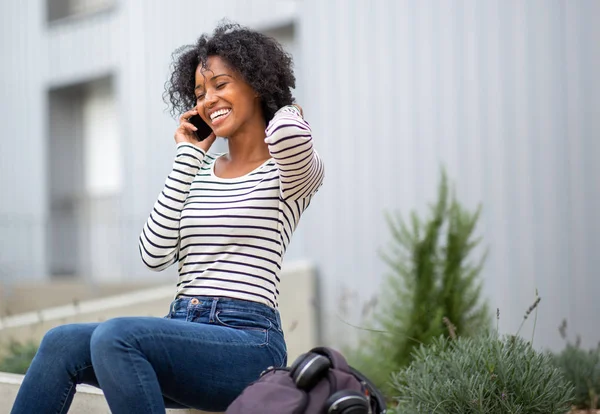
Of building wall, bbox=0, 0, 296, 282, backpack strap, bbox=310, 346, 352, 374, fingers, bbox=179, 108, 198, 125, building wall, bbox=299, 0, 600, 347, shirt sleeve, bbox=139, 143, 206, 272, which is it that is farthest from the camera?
building wall, bbox=0, 0, 296, 282

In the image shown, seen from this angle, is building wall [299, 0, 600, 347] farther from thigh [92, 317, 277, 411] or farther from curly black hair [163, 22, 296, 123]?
thigh [92, 317, 277, 411]

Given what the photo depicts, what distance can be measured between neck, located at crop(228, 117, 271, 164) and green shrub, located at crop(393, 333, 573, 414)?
2.99ft

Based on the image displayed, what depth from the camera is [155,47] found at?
9.31 m

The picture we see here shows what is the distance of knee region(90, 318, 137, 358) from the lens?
79.7 inches

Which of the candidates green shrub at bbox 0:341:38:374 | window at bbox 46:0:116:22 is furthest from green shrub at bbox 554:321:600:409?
window at bbox 46:0:116:22

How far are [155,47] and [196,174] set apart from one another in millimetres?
7065

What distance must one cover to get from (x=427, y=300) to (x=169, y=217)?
2.20m

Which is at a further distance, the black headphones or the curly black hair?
the curly black hair

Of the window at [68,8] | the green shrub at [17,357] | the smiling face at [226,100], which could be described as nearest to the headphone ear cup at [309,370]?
the smiling face at [226,100]

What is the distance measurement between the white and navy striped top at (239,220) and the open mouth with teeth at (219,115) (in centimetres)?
14

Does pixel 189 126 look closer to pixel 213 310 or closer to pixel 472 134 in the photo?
pixel 213 310

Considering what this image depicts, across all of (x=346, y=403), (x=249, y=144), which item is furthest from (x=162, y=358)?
(x=249, y=144)

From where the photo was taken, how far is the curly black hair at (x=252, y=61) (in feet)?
8.41

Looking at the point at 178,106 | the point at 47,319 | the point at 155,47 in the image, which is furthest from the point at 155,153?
the point at 178,106
